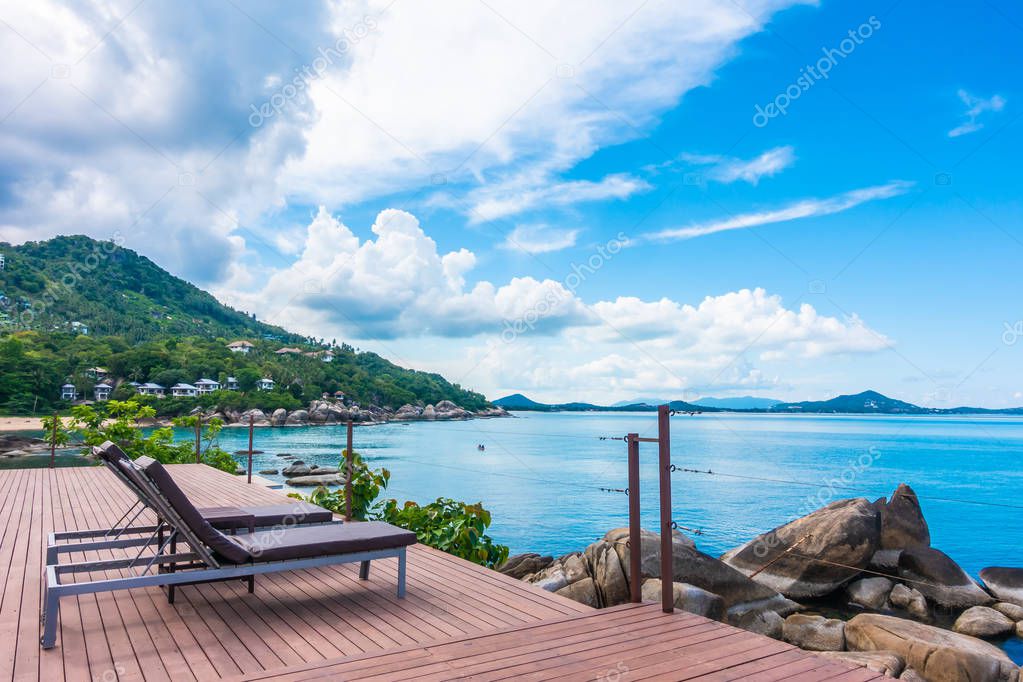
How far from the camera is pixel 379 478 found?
262 inches

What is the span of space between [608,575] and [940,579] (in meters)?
6.03

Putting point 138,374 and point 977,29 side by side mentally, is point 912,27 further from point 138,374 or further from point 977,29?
point 138,374

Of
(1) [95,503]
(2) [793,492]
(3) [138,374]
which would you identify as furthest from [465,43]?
(3) [138,374]

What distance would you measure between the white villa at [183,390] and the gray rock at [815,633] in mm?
40369

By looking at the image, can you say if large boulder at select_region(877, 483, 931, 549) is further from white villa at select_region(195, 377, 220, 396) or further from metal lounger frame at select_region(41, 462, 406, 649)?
white villa at select_region(195, 377, 220, 396)

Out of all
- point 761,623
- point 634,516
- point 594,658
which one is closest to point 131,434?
point 761,623

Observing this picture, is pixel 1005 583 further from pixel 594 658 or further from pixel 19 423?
pixel 19 423

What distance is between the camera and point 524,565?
9.61 metres

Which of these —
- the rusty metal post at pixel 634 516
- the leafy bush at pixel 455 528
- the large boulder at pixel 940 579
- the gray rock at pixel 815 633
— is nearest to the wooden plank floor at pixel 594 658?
the rusty metal post at pixel 634 516

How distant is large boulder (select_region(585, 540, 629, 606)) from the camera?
256 inches

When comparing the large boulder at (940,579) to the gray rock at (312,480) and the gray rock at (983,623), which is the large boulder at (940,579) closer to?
the gray rock at (983,623)

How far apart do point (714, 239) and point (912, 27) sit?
1181 centimetres

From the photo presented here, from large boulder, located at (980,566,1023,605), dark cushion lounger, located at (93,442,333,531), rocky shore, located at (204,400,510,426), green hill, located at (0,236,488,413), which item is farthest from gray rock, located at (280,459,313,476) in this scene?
large boulder, located at (980,566,1023,605)

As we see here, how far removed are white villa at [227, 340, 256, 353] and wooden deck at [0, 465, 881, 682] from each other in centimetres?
4653
